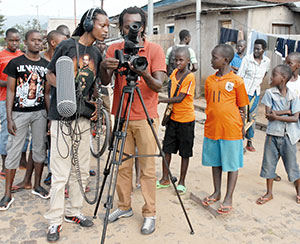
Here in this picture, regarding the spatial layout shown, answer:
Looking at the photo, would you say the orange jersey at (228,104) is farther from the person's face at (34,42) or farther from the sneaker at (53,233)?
the person's face at (34,42)

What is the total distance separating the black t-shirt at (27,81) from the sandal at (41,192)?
0.94m

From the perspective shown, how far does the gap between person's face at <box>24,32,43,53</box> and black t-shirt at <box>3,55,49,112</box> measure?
12 cm

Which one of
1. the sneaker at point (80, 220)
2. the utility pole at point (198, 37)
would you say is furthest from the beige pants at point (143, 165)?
the utility pole at point (198, 37)

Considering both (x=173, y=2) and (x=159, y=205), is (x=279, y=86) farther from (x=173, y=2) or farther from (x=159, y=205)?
(x=173, y=2)

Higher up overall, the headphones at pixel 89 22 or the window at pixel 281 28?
the window at pixel 281 28

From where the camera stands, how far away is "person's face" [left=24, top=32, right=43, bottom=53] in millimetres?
3373

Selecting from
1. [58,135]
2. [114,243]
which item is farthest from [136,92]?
[114,243]

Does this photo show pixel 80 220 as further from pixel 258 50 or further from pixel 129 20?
pixel 258 50

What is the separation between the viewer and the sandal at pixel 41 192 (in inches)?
143

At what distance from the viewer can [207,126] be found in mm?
3428

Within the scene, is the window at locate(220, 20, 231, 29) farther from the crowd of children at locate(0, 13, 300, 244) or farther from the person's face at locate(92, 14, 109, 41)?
the person's face at locate(92, 14, 109, 41)

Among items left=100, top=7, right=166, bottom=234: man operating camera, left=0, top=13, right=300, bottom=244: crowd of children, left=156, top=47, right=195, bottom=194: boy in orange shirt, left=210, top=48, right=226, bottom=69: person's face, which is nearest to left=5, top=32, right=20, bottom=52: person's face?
left=0, top=13, right=300, bottom=244: crowd of children

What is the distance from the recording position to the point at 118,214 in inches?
126

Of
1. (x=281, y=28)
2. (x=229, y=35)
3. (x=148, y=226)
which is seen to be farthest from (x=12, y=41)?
(x=281, y=28)
